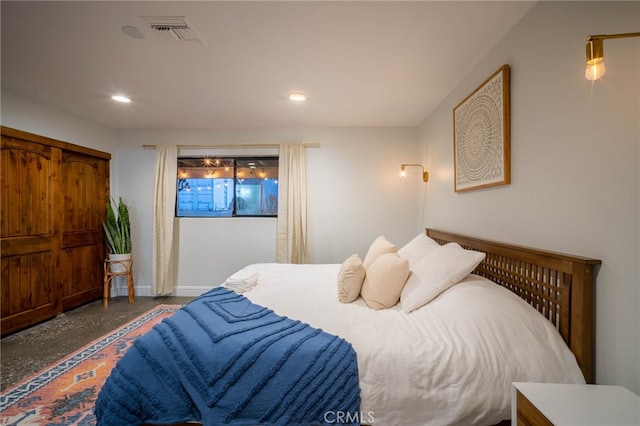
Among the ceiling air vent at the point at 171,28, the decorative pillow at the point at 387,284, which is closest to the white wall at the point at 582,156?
the decorative pillow at the point at 387,284

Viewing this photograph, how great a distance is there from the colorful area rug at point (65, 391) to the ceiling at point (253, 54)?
2439 mm

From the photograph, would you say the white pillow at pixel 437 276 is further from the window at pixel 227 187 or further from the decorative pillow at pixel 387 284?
the window at pixel 227 187

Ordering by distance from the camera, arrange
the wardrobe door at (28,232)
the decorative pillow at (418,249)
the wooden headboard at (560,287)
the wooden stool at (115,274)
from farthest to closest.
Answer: the wooden stool at (115,274) → the wardrobe door at (28,232) → the decorative pillow at (418,249) → the wooden headboard at (560,287)

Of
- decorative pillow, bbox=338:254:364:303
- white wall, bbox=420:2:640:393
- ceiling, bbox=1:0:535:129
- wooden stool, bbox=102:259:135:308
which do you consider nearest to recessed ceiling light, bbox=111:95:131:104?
ceiling, bbox=1:0:535:129

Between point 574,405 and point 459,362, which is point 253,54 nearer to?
point 459,362

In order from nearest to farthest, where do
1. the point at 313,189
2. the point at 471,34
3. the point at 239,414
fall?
the point at 239,414
the point at 471,34
the point at 313,189

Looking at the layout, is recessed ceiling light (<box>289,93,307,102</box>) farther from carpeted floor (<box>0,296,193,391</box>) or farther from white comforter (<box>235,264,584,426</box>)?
carpeted floor (<box>0,296,193,391</box>)

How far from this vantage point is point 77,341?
102 inches

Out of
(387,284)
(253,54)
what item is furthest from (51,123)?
(387,284)

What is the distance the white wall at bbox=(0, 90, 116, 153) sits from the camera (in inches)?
109

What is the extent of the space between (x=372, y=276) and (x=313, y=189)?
7.35ft

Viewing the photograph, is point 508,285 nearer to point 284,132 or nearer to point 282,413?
point 282,413

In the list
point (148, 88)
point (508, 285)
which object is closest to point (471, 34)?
point (508, 285)

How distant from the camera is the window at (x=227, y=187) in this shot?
13.3 ft
